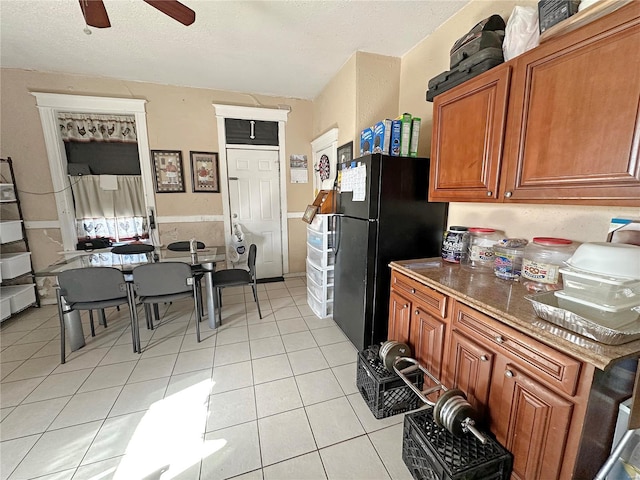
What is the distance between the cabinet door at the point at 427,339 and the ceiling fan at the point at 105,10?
7.48ft

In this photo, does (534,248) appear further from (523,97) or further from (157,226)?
(157,226)

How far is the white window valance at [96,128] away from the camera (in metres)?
3.44

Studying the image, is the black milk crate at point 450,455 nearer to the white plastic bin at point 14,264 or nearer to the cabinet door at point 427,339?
the cabinet door at point 427,339

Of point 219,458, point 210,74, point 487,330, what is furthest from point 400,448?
point 210,74

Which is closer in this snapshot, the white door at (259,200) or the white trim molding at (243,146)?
the white trim molding at (243,146)

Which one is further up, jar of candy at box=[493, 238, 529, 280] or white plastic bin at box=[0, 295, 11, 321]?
jar of candy at box=[493, 238, 529, 280]

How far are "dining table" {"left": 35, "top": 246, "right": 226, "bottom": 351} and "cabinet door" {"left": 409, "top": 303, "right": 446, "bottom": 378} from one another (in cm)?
189

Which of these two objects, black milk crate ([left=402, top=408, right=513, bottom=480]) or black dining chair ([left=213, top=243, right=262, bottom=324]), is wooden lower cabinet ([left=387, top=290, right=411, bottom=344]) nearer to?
black milk crate ([left=402, top=408, right=513, bottom=480])

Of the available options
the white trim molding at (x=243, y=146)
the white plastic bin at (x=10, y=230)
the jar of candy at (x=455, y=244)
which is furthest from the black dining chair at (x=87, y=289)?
the jar of candy at (x=455, y=244)

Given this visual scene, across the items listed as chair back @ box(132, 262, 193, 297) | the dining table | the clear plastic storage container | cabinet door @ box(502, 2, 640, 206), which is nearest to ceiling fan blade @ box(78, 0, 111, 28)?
chair back @ box(132, 262, 193, 297)

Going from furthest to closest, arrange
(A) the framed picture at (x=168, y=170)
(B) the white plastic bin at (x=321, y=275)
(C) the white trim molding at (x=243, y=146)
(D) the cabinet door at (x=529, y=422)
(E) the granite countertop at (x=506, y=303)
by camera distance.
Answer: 1. (C) the white trim molding at (x=243, y=146)
2. (A) the framed picture at (x=168, y=170)
3. (B) the white plastic bin at (x=321, y=275)
4. (D) the cabinet door at (x=529, y=422)
5. (E) the granite countertop at (x=506, y=303)

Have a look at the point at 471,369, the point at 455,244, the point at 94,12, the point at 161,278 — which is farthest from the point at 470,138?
Result: the point at 161,278

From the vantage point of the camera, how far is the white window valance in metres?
3.44

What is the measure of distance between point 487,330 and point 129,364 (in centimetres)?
264
